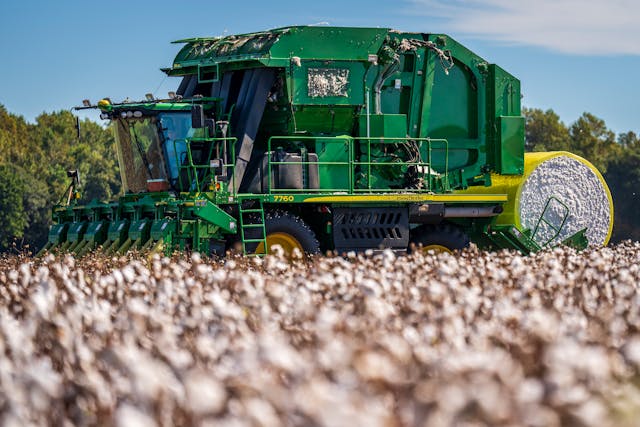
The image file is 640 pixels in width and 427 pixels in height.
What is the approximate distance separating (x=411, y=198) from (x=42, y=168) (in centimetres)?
6842

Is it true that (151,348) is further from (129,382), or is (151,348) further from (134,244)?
(134,244)

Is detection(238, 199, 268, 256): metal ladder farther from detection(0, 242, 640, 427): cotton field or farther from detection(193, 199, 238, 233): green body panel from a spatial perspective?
detection(0, 242, 640, 427): cotton field

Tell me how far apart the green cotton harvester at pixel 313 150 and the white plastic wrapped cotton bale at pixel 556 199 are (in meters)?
1.11

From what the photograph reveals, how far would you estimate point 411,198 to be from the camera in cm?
2002

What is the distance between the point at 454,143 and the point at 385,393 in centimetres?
1591

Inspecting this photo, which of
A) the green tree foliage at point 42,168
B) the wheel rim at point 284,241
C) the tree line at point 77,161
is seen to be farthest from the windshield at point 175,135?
the green tree foliage at point 42,168

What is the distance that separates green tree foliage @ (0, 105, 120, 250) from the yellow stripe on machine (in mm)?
47733

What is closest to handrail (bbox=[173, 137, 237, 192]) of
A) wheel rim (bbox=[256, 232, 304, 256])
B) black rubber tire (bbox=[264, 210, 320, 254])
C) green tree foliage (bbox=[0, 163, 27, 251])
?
black rubber tire (bbox=[264, 210, 320, 254])

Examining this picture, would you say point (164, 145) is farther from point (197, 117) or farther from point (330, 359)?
point (330, 359)

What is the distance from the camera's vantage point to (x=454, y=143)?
21734 mm

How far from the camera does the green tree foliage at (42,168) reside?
70312mm

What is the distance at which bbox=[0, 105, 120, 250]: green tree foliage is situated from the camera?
7031 centimetres

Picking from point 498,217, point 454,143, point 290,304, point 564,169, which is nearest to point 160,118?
point 454,143

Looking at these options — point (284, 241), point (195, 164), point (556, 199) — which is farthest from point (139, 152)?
point (556, 199)
